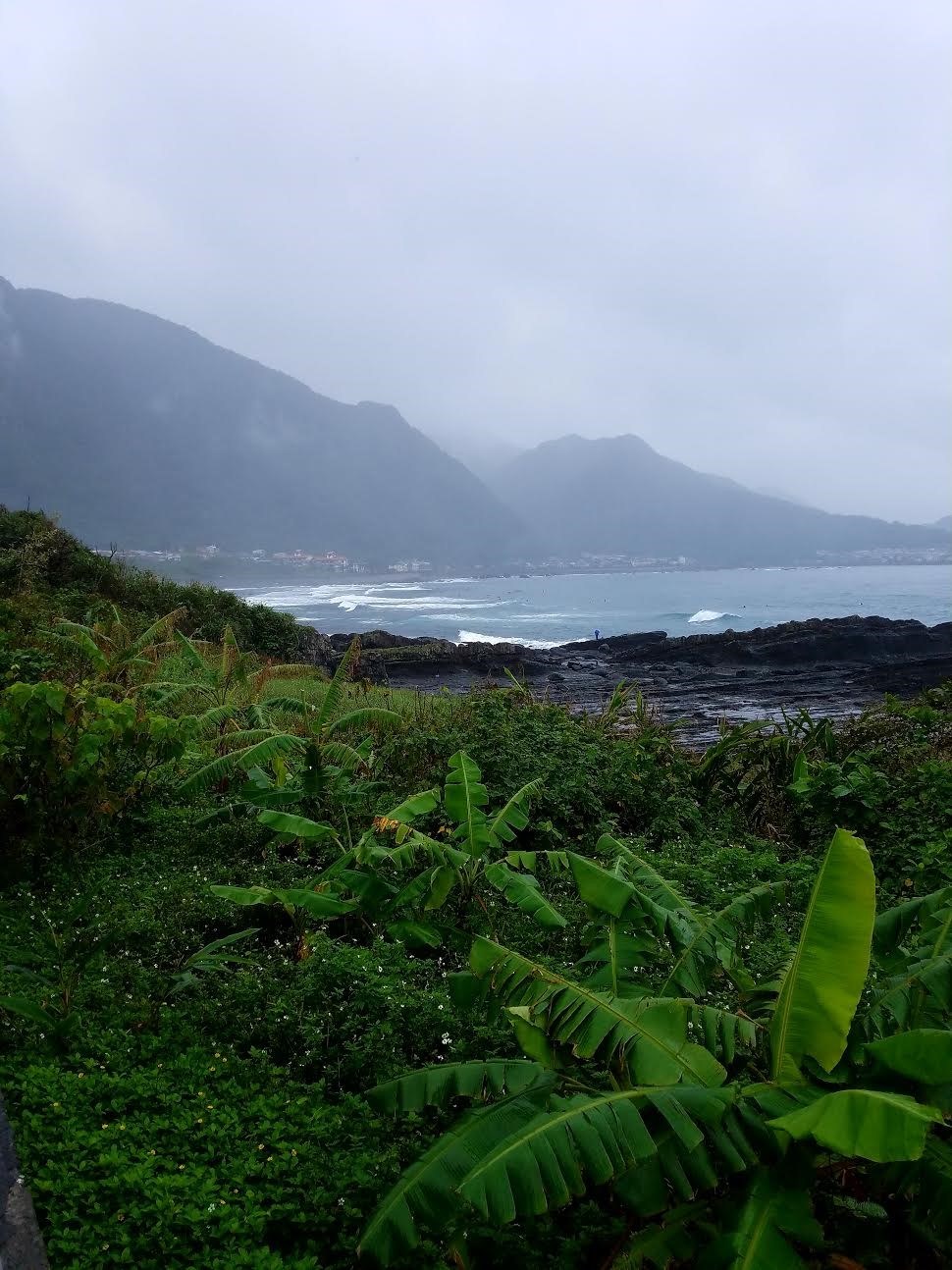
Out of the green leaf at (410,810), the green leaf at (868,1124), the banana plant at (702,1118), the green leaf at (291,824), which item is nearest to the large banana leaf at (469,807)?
the green leaf at (410,810)

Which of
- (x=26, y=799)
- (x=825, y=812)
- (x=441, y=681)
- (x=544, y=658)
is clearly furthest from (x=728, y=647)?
(x=26, y=799)

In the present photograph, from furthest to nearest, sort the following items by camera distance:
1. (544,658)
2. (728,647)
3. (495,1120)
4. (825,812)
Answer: (728,647) < (544,658) < (825,812) < (495,1120)

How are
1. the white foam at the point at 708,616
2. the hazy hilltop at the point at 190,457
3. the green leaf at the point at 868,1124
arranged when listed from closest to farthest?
1. the green leaf at the point at 868,1124
2. the white foam at the point at 708,616
3. the hazy hilltop at the point at 190,457

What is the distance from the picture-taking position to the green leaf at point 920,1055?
190 cm

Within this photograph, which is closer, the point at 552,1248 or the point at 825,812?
the point at 552,1248

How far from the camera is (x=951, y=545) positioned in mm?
198125

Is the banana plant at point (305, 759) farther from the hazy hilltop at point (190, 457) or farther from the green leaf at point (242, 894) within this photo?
the hazy hilltop at point (190, 457)

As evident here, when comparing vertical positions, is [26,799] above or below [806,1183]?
above

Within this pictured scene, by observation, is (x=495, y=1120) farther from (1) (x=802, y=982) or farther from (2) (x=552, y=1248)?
(1) (x=802, y=982)

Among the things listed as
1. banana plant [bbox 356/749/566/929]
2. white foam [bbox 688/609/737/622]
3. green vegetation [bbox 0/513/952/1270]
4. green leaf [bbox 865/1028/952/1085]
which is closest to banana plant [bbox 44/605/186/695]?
green vegetation [bbox 0/513/952/1270]

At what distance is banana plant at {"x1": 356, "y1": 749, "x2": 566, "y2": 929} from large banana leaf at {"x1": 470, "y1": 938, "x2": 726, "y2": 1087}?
87cm

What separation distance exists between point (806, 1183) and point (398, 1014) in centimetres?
165

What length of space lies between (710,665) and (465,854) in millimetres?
28970

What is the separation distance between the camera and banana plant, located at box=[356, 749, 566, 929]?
366 centimetres
